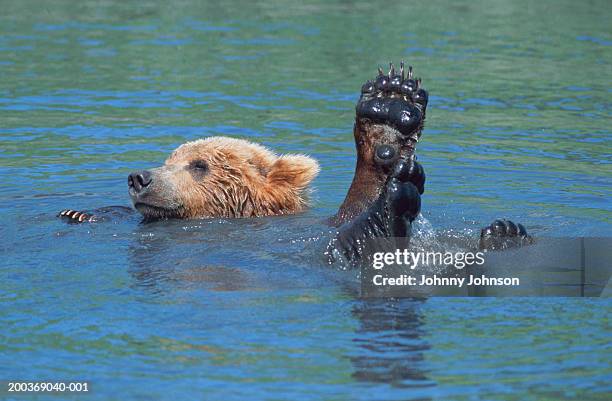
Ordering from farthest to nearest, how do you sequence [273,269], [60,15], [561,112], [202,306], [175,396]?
[60,15]
[561,112]
[273,269]
[202,306]
[175,396]

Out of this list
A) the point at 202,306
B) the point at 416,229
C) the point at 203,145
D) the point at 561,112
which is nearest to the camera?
the point at 202,306

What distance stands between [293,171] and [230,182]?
431 millimetres

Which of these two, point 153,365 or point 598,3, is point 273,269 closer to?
point 153,365

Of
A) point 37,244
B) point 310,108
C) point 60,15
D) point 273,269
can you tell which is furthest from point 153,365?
point 60,15

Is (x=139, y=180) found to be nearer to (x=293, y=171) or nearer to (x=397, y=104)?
(x=293, y=171)

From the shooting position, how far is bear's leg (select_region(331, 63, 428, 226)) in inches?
253

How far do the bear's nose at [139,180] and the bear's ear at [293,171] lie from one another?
33.7 inches

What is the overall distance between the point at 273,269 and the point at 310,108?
581cm

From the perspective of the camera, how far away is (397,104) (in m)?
6.47

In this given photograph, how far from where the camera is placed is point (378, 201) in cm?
556

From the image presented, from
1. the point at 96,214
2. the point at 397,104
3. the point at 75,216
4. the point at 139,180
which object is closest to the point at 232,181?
the point at 139,180

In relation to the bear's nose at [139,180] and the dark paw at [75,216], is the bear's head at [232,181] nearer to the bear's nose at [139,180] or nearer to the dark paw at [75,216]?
the bear's nose at [139,180]

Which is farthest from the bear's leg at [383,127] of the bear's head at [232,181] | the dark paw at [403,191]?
the bear's head at [232,181]

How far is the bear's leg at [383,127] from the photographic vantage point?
6.43m
